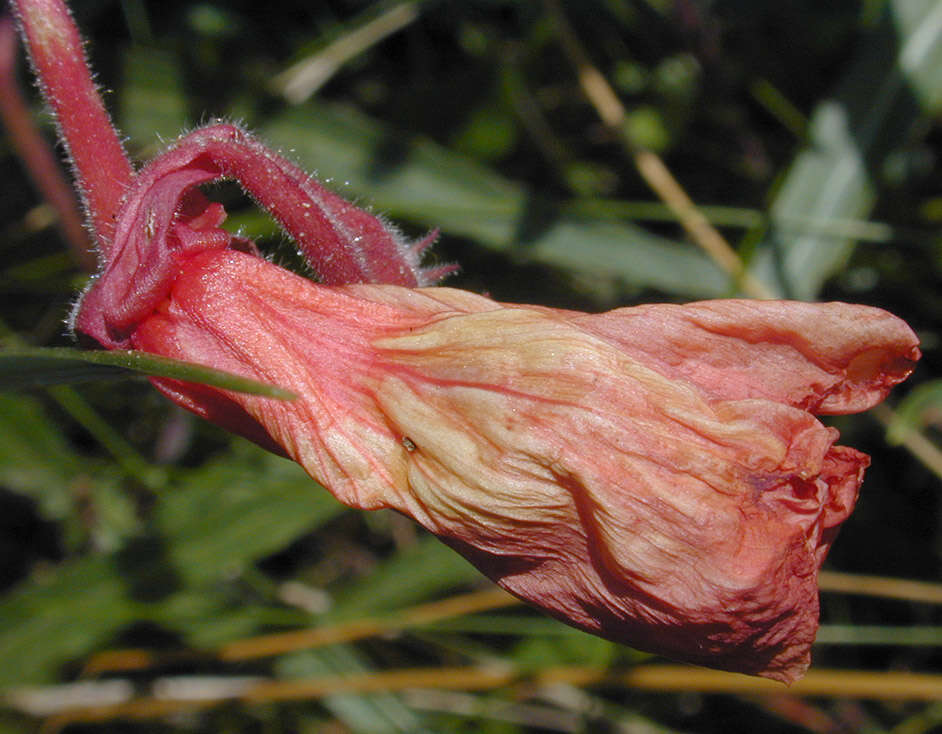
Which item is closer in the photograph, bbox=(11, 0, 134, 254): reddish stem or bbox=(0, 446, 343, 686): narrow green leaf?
bbox=(11, 0, 134, 254): reddish stem

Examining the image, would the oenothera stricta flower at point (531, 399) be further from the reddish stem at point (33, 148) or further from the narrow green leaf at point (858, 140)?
the narrow green leaf at point (858, 140)

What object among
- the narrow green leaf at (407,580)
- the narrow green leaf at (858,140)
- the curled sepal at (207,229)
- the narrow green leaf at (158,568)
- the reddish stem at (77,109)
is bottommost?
the narrow green leaf at (407,580)

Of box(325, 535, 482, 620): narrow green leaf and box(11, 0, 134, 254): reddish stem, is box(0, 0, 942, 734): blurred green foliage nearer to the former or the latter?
box(325, 535, 482, 620): narrow green leaf

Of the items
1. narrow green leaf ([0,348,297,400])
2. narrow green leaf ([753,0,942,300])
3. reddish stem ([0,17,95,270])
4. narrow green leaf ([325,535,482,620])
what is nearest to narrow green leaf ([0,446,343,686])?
narrow green leaf ([325,535,482,620])

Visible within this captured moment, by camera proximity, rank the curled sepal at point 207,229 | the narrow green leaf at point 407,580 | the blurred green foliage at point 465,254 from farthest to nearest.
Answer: the narrow green leaf at point 407,580
the blurred green foliage at point 465,254
the curled sepal at point 207,229

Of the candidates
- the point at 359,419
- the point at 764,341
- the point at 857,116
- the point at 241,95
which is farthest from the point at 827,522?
the point at 241,95

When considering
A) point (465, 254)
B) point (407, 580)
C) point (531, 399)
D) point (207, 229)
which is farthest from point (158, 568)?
point (531, 399)

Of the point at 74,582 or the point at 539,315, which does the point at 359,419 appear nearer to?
the point at 539,315

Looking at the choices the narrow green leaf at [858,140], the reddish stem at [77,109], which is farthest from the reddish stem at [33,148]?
the narrow green leaf at [858,140]
